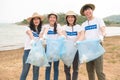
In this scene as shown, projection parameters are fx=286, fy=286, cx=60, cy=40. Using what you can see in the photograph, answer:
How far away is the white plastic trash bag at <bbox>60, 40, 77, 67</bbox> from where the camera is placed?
18.5 feet

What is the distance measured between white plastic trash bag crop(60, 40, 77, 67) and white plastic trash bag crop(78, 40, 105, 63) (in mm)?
207

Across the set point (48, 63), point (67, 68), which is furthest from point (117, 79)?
point (48, 63)

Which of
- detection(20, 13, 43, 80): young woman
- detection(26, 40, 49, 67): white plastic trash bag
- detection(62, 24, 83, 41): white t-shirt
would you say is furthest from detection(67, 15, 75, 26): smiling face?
detection(26, 40, 49, 67): white plastic trash bag

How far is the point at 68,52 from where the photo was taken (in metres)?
5.67

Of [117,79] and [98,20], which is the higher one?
[98,20]

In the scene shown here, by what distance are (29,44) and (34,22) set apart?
44 cm

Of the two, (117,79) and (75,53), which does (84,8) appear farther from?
(117,79)

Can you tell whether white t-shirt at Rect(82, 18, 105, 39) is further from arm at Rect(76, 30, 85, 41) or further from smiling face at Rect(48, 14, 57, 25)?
smiling face at Rect(48, 14, 57, 25)

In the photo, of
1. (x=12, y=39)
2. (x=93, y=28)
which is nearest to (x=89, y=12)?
(x=93, y=28)

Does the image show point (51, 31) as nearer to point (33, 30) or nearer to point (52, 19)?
point (52, 19)

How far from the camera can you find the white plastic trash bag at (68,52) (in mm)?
5633

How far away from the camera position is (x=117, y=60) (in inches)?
418

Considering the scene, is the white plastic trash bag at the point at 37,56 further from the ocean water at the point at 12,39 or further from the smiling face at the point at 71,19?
the ocean water at the point at 12,39

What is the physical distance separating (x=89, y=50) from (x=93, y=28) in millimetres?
438
